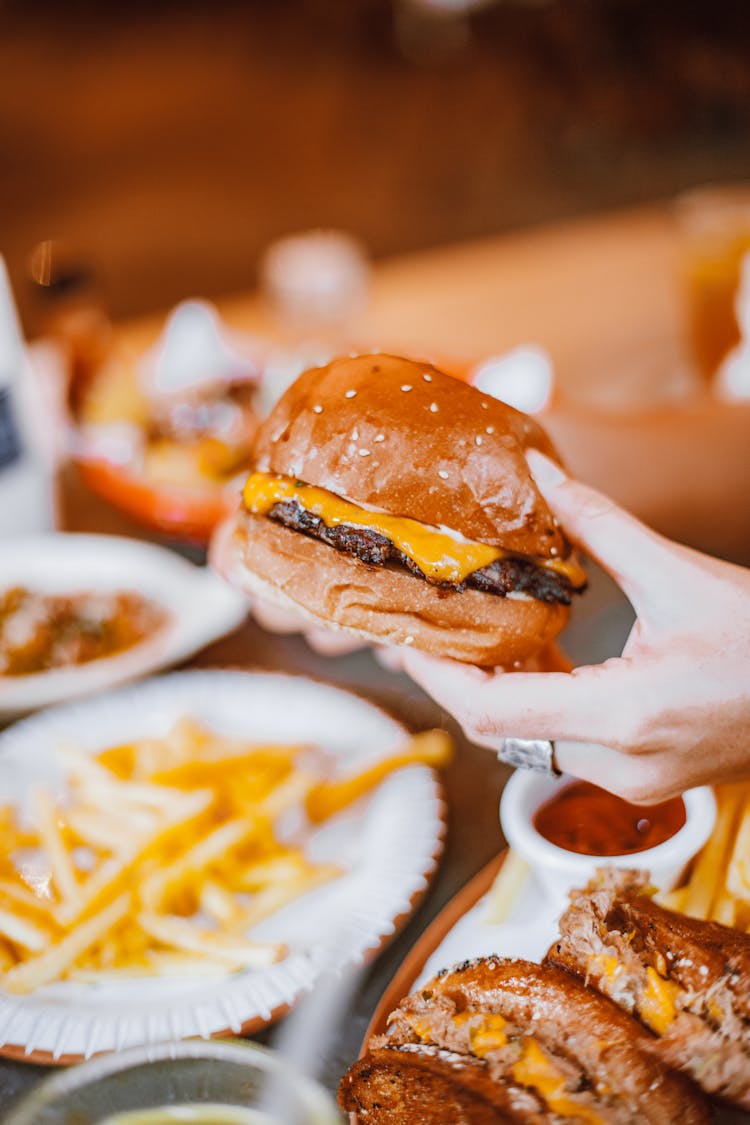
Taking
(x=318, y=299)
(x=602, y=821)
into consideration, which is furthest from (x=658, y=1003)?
(x=318, y=299)

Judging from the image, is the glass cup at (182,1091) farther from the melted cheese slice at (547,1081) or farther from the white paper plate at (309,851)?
the melted cheese slice at (547,1081)

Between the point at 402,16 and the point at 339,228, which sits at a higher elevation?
the point at 402,16

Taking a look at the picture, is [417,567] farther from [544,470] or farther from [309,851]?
[309,851]

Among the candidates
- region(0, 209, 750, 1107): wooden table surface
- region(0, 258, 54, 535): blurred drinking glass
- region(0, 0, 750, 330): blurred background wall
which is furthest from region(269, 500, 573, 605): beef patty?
region(0, 0, 750, 330): blurred background wall

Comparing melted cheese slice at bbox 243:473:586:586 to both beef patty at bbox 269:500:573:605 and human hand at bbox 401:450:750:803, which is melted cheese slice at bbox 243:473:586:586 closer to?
beef patty at bbox 269:500:573:605

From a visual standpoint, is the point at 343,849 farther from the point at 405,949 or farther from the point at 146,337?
the point at 146,337

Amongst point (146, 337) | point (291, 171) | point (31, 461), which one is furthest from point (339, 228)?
point (31, 461)

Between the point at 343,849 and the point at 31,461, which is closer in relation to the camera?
the point at 343,849
